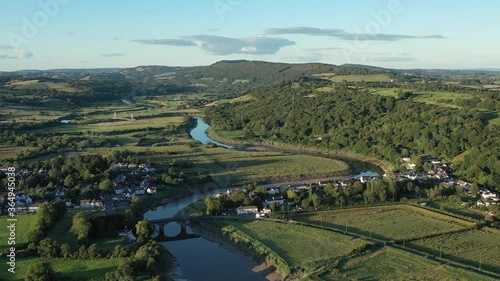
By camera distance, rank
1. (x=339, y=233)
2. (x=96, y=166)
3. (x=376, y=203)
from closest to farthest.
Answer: (x=339, y=233)
(x=376, y=203)
(x=96, y=166)

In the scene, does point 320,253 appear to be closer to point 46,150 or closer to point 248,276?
point 248,276

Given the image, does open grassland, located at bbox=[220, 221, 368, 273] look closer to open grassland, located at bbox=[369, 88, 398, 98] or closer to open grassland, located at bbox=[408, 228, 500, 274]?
open grassland, located at bbox=[408, 228, 500, 274]

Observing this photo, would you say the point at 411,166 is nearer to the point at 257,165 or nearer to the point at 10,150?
the point at 257,165

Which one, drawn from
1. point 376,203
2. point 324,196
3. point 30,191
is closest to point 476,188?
point 376,203

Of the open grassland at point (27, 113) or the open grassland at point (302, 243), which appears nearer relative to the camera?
the open grassland at point (302, 243)

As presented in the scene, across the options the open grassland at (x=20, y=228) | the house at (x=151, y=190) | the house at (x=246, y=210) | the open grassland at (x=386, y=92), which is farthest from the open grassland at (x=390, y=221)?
the open grassland at (x=386, y=92)

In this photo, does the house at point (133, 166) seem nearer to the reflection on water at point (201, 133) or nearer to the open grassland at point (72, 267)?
the reflection on water at point (201, 133)


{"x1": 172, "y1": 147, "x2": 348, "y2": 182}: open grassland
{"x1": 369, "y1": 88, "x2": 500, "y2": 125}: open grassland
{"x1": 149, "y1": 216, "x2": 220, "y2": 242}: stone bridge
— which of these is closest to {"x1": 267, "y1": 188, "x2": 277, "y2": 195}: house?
{"x1": 172, "y1": 147, "x2": 348, "y2": 182}: open grassland
